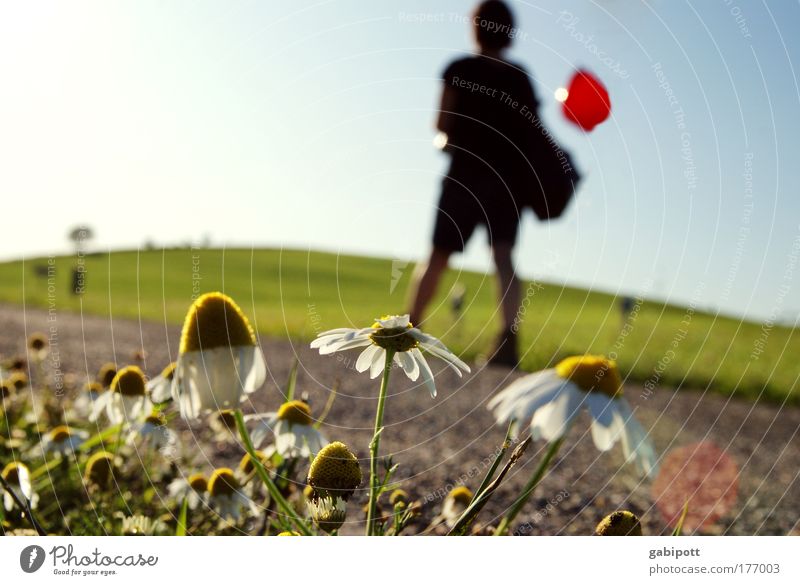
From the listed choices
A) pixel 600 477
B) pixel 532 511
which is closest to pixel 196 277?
pixel 532 511

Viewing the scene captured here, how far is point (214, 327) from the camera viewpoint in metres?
0.75

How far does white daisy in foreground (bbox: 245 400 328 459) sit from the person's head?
0.57m

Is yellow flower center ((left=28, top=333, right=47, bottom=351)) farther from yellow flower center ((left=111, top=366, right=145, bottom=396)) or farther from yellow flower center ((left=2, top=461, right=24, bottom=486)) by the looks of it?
yellow flower center ((left=111, top=366, right=145, bottom=396))

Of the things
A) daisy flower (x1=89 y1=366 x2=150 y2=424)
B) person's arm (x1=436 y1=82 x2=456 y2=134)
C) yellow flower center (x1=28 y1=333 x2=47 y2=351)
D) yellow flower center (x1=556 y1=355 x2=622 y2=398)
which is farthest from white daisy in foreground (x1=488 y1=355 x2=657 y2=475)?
yellow flower center (x1=28 y1=333 x2=47 y2=351)

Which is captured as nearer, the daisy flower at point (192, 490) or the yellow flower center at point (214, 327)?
the yellow flower center at point (214, 327)

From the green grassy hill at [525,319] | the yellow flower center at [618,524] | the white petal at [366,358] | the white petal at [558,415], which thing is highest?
the white petal at [366,358]

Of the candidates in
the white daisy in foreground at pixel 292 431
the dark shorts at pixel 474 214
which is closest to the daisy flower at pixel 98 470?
the white daisy in foreground at pixel 292 431

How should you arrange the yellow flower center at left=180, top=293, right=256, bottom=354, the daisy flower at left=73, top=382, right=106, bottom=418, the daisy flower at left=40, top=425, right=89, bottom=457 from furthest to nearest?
the daisy flower at left=73, top=382, right=106, bottom=418, the daisy flower at left=40, top=425, right=89, bottom=457, the yellow flower center at left=180, top=293, right=256, bottom=354

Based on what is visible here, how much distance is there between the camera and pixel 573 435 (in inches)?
108

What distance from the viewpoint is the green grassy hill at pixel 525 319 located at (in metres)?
1.30

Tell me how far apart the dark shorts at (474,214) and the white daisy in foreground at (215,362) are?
0.42 m

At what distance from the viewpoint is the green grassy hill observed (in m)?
1.30

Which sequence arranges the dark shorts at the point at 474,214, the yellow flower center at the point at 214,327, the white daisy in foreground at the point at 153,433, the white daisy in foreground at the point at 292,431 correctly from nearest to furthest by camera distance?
1. the yellow flower center at the point at 214,327
2. the white daisy in foreground at the point at 292,431
3. the dark shorts at the point at 474,214
4. the white daisy in foreground at the point at 153,433

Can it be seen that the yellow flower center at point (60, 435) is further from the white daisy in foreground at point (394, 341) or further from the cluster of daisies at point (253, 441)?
the white daisy in foreground at point (394, 341)
